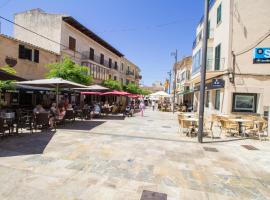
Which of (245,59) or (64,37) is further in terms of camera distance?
(64,37)

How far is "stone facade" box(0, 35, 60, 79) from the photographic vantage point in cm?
1505

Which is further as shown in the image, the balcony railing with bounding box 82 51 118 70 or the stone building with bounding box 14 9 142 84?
the balcony railing with bounding box 82 51 118 70

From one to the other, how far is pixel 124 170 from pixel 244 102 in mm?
12687

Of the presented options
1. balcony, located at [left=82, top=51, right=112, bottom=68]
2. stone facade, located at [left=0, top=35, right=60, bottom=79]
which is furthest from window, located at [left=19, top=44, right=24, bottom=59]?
balcony, located at [left=82, top=51, right=112, bottom=68]

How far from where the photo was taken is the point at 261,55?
1425 centimetres

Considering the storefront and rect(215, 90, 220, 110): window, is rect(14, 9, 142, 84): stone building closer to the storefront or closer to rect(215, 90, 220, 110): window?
the storefront

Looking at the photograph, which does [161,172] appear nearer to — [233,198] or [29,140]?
[233,198]

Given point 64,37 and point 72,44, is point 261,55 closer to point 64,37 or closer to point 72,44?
point 64,37

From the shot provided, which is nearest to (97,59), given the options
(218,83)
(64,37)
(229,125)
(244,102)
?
(64,37)

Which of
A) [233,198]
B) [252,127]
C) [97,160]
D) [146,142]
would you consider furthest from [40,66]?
[233,198]

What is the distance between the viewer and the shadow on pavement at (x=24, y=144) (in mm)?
6168

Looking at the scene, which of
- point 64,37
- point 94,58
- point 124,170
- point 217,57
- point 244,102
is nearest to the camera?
point 124,170

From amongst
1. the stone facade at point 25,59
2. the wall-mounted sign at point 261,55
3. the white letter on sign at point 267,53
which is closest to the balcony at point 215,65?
the wall-mounted sign at point 261,55

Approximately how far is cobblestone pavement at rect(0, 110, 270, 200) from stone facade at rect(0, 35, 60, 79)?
32.1 ft
